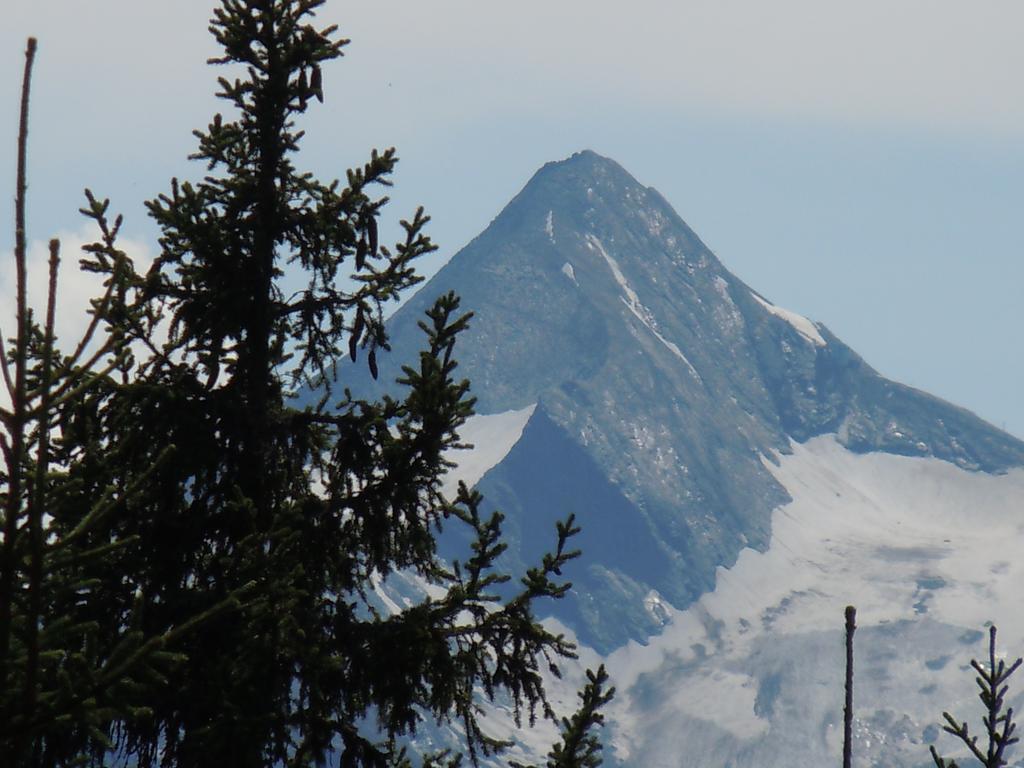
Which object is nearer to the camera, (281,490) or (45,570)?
(45,570)

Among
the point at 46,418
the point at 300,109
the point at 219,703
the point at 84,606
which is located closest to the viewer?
the point at 46,418

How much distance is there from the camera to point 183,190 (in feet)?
49.1

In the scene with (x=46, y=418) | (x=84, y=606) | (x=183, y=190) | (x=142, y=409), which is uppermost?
(x=183, y=190)

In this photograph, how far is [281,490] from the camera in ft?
49.5

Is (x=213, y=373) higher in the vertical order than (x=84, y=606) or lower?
higher

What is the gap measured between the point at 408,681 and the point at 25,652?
731 centimetres

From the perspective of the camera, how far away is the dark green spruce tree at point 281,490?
43.9 ft

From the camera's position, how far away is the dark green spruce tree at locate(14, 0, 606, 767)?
43.9ft

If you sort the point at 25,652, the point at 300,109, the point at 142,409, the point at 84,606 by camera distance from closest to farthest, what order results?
the point at 25,652 → the point at 84,606 → the point at 142,409 → the point at 300,109

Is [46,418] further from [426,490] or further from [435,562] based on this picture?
[435,562]

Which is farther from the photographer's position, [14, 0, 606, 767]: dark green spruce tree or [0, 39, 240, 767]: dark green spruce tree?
[14, 0, 606, 767]: dark green spruce tree

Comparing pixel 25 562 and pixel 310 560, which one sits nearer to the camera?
pixel 25 562

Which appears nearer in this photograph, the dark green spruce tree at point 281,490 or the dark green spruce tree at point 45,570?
the dark green spruce tree at point 45,570

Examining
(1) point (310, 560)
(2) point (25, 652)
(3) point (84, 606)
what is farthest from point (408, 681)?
(2) point (25, 652)
